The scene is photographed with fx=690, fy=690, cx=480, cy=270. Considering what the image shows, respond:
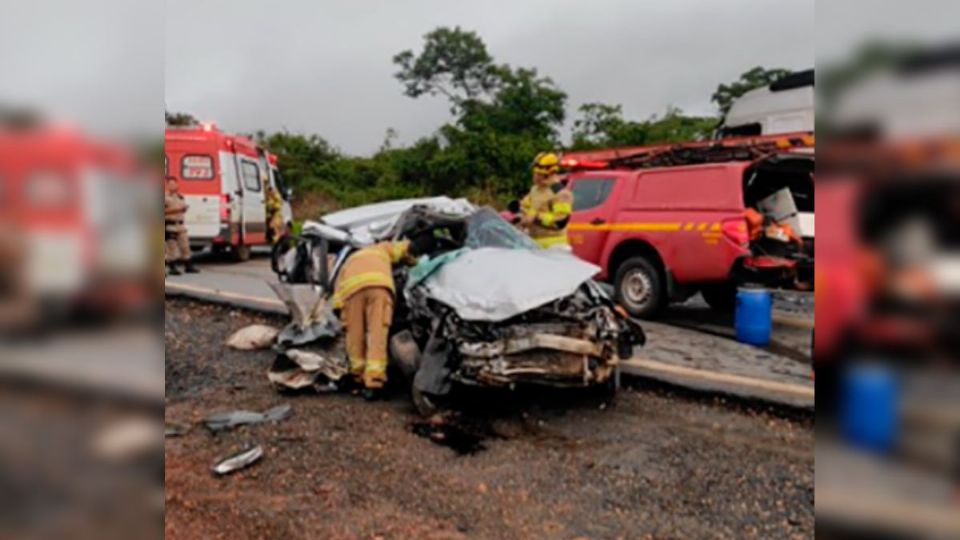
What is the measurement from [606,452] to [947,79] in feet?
11.1

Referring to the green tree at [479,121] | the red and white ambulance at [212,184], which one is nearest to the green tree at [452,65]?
the green tree at [479,121]

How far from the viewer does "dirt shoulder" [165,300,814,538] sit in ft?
9.39

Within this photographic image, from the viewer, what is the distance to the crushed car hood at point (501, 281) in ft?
13.8

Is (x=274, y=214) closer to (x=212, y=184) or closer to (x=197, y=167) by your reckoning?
(x=212, y=184)

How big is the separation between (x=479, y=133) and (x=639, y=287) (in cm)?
1499

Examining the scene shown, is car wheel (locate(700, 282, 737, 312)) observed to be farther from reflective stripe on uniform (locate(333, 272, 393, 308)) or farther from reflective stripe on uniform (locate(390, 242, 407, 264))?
reflective stripe on uniform (locate(333, 272, 393, 308))

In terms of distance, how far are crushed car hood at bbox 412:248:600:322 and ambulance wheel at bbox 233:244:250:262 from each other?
8.16m

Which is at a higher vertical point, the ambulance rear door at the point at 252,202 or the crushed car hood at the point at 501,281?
the ambulance rear door at the point at 252,202

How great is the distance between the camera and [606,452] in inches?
147

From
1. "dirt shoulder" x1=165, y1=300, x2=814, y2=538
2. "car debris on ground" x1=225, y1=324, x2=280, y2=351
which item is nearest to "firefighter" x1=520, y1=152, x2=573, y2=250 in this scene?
"dirt shoulder" x1=165, y1=300, x2=814, y2=538

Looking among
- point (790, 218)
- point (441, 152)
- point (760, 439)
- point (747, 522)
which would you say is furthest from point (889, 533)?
point (441, 152)

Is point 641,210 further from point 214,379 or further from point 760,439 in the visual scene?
point 214,379

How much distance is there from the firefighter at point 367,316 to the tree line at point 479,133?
1550 cm

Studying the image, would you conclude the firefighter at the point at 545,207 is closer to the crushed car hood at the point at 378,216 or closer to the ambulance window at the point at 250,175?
the crushed car hood at the point at 378,216
